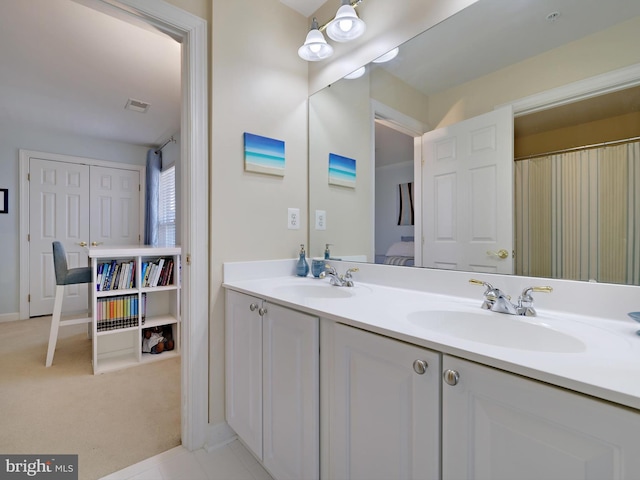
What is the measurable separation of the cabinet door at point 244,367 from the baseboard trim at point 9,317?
3831 mm

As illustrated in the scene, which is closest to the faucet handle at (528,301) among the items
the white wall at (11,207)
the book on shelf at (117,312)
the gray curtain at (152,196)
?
the book on shelf at (117,312)

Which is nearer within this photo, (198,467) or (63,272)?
(198,467)

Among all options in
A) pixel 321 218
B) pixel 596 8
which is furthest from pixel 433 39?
pixel 321 218

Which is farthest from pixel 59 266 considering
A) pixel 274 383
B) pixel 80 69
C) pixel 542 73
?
pixel 542 73

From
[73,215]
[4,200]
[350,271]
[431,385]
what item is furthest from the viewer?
[73,215]

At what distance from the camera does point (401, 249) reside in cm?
146

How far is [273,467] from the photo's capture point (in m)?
1.16

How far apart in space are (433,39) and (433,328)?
124 centimetres

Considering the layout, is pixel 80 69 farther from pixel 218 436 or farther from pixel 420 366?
pixel 420 366

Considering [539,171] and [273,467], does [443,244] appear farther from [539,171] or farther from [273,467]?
[273,467]

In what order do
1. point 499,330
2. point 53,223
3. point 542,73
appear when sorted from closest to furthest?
1. point 499,330
2. point 542,73
3. point 53,223

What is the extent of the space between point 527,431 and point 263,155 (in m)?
1.53

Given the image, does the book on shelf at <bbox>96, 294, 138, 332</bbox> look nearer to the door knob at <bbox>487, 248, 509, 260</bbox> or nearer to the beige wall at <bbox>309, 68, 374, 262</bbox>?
the beige wall at <bbox>309, 68, 374, 262</bbox>

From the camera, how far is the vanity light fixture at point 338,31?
1421mm
